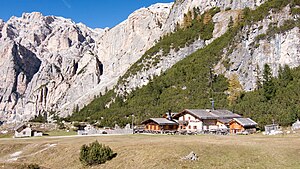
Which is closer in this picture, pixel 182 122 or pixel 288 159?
pixel 288 159

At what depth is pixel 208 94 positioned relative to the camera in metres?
102

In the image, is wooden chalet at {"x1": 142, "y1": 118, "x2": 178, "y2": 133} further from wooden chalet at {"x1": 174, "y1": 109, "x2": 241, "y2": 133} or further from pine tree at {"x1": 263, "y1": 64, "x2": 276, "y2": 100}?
pine tree at {"x1": 263, "y1": 64, "x2": 276, "y2": 100}

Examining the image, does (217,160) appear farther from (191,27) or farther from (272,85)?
(191,27)

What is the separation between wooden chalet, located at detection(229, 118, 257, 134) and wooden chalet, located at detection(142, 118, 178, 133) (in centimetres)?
1269

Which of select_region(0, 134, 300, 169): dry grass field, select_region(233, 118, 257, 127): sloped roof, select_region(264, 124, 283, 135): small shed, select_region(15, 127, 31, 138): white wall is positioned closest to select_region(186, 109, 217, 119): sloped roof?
select_region(233, 118, 257, 127): sloped roof

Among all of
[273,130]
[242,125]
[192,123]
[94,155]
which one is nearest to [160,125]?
[192,123]

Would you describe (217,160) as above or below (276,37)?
below

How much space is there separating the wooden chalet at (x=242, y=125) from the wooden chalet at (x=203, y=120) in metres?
2.00

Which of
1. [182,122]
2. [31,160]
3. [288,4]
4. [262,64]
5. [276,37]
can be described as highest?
[288,4]

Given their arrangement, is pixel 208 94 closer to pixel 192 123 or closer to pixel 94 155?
pixel 192 123

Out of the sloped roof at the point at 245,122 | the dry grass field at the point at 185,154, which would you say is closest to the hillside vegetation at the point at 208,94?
the sloped roof at the point at 245,122

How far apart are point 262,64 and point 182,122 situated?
3582cm

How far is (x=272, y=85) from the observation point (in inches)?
3334

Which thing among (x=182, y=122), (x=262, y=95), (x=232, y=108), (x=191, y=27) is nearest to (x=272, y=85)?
(x=262, y=95)
